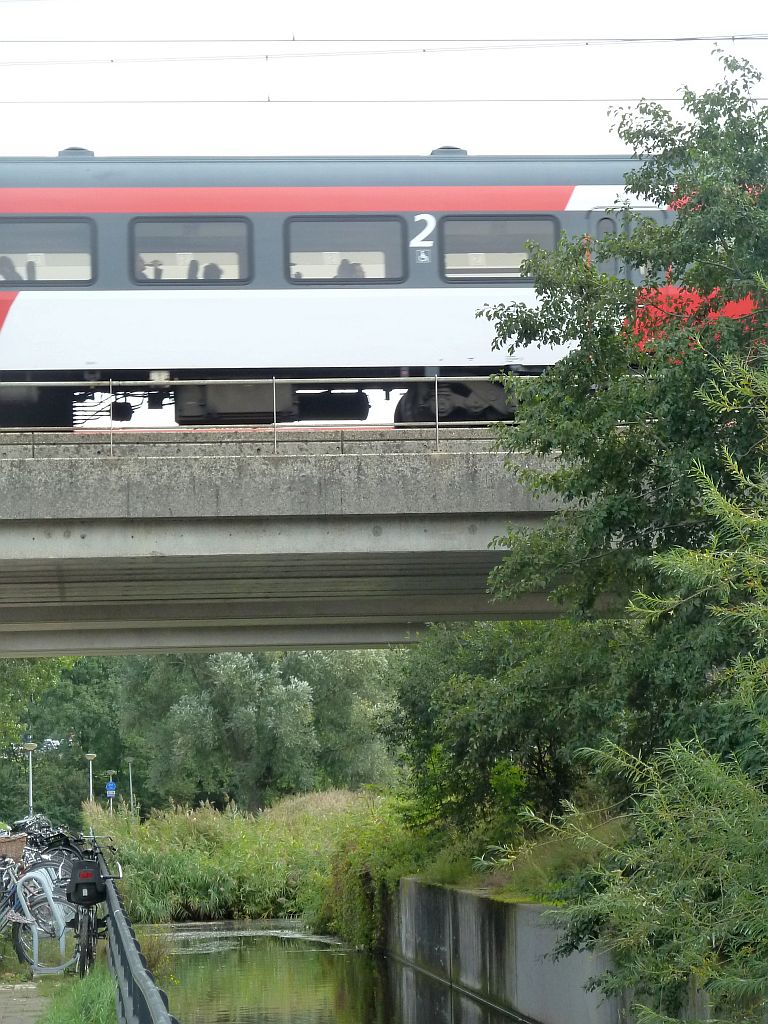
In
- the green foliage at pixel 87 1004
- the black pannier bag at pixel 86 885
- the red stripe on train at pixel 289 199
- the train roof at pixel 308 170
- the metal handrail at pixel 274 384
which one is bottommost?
the green foliage at pixel 87 1004

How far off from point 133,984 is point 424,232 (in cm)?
1275

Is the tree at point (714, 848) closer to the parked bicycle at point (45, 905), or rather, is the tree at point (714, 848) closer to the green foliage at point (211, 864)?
the parked bicycle at point (45, 905)

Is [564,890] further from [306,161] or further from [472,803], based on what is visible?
[306,161]

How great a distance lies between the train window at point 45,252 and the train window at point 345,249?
2.58 m

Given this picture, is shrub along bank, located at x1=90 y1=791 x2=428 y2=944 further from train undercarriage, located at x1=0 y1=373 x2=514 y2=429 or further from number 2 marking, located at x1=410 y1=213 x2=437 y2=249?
number 2 marking, located at x1=410 y1=213 x2=437 y2=249

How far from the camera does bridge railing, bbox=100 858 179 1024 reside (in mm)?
4703

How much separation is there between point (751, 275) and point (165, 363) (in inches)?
361

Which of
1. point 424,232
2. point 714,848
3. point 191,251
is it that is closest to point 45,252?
point 191,251

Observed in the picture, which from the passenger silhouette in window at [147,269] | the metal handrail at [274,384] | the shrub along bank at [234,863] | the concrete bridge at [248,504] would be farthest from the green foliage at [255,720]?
the concrete bridge at [248,504]

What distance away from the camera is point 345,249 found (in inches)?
692

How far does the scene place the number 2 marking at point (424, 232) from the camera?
17.7 meters

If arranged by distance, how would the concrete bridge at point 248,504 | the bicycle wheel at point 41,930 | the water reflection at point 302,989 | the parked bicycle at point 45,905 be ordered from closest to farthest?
the parked bicycle at point 45,905, the bicycle wheel at point 41,930, the concrete bridge at point 248,504, the water reflection at point 302,989

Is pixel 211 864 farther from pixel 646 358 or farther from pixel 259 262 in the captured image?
pixel 646 358

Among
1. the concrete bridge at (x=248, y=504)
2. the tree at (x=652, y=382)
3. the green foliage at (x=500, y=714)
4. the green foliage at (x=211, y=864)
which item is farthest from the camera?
the green foliage at (x=211, y=864)
